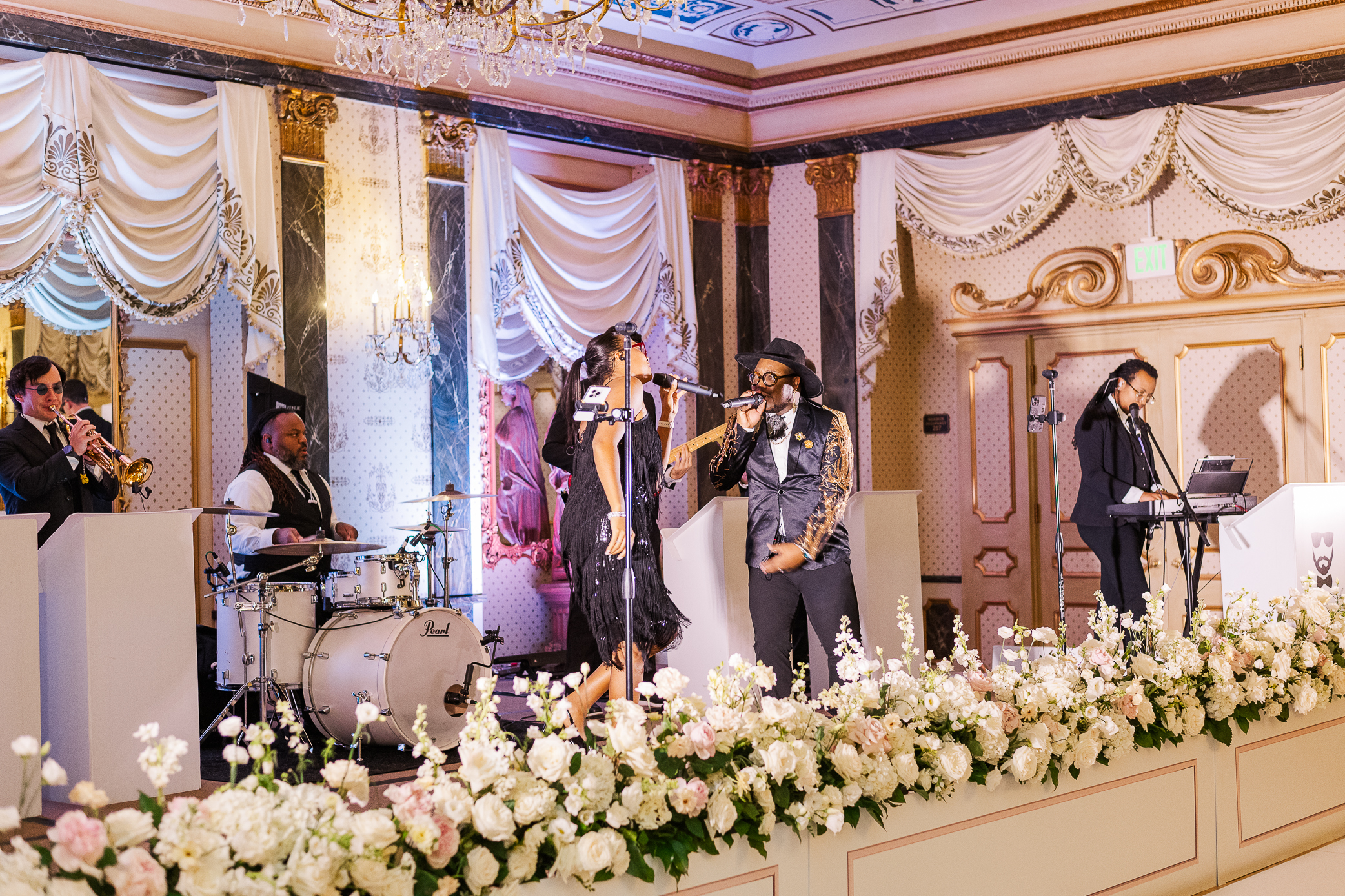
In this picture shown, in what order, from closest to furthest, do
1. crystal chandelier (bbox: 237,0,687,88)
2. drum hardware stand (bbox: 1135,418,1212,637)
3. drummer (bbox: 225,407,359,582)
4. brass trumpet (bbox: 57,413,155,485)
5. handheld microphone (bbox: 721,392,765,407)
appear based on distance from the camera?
1. handheld microphone (bbox: 721,392,765,407)
2. crystal chandelier (bbox: 237,0,687,88)
3. brass trumpet (bbox: 57,413,155,485)
4. drummer (bbox: 225,407,359,582)
5. drum hardware stand (bbox: 1135,418,1212,637)

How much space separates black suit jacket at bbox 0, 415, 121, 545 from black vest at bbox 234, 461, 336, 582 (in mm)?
680

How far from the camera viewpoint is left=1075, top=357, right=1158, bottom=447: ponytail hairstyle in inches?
269

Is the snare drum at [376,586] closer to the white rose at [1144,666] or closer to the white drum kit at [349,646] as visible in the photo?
the white drum kit at [349,646]

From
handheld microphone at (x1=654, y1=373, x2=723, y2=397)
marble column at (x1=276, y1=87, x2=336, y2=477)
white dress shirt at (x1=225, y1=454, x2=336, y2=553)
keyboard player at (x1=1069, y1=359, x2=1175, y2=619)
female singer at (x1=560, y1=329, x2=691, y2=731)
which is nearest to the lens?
handheld microphone at (x1=654, y1=373, x2=723, y2=397)

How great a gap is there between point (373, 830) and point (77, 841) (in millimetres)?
403

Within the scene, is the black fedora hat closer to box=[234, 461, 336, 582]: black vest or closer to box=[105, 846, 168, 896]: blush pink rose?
box=[234, 461, 336, 582]: black vest

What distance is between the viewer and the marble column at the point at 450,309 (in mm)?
7742

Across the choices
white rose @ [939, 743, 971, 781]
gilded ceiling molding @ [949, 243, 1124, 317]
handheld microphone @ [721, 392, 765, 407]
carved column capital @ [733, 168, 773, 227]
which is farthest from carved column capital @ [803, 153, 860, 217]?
white rose @ [939, 743, 971, 781]

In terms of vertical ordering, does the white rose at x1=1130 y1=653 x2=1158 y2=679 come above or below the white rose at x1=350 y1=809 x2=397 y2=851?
below

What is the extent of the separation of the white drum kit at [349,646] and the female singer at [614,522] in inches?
46.1

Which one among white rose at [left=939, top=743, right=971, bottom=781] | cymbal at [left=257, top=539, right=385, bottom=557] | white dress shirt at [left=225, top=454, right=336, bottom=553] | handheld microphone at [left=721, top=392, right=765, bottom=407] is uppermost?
handheld microphone at [left=721, top=392, right=765, bottom=407]

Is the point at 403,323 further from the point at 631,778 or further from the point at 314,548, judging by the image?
the point at 631,778

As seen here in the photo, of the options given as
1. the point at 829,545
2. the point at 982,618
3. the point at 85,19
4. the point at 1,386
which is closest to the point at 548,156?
the point at 85,19

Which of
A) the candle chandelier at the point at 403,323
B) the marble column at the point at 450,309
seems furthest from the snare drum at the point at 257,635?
the candle chandelier at the point at 403,323
